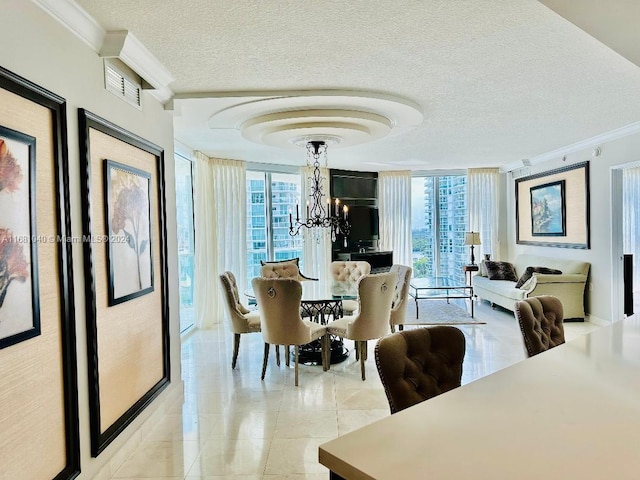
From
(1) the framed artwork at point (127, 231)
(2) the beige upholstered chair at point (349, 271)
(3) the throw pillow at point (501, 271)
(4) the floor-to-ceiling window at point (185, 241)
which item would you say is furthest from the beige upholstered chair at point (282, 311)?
(3) the throw pillow at point (501, 271)

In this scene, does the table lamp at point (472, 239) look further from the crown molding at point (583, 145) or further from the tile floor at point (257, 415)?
the tile floor at point (257, 415)

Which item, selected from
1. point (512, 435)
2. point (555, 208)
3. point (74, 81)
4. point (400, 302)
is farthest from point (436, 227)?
point (512, 435)

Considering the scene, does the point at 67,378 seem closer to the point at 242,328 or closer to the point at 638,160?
the point at 242,328

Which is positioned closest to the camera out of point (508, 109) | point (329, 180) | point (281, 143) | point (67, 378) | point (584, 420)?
point (584, 420)

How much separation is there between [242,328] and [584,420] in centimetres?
374

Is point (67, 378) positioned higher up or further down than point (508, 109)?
further down

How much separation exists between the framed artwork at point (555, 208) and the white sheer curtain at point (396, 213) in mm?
2114

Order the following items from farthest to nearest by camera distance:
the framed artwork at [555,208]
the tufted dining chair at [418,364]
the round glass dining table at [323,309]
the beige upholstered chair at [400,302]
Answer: the framed artwork at [555,208], the beige upholstered chair at [400,302], the round glass dining table at [323,309], the tufted dining chair at [418,364]

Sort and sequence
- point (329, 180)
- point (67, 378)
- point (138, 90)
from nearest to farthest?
point (67, 378) < point (138, 90) < point (329, 180)

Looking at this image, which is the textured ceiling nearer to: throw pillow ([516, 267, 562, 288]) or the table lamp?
throw pillow ([516, 267, 562, 288])

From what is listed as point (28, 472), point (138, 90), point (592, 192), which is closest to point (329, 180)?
point (592, 192)

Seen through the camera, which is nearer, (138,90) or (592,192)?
(138,90)

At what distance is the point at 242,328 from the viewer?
177 inches

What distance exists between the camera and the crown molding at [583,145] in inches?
205
